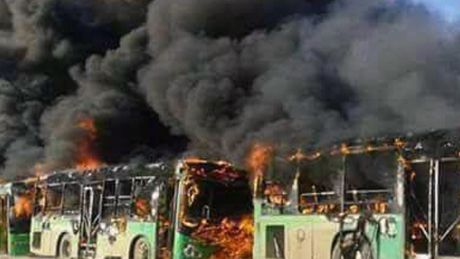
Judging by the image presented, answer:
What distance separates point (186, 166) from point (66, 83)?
17446 millimetres

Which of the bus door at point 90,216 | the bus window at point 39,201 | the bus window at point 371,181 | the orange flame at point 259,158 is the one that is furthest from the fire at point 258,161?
the bus window at point 39,201

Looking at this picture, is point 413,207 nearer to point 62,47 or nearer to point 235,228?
point 235,228

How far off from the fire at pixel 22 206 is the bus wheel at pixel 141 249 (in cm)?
650

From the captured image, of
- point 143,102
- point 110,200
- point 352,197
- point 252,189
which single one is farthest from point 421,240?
point 143,102

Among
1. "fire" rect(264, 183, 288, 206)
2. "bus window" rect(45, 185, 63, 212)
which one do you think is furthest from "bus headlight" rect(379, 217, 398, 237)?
"bus window" rect(45, 185, 63, 212)

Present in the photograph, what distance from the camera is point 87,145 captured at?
95.7ft

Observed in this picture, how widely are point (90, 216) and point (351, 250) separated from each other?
8051mm

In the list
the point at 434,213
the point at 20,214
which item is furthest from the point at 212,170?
the point at 20,214

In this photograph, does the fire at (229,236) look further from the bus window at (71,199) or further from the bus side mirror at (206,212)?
the bus window at (71,199)

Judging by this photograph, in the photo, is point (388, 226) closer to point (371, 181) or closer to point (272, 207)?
point (371, 181)

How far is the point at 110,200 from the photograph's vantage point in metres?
18.3

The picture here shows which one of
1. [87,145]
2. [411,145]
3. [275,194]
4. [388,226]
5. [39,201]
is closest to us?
[411,145]

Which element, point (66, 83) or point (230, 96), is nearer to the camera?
point (230, 96)

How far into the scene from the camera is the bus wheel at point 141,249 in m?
16.5
